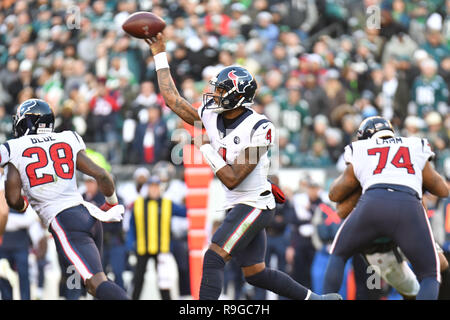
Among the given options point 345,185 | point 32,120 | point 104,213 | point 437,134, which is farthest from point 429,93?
point 32,120

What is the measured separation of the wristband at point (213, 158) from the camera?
6.23m

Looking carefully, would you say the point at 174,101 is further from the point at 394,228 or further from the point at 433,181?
the point at 433,181

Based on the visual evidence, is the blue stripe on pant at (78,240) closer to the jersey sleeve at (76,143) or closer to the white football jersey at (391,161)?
the jersey sleeve at (76,143)

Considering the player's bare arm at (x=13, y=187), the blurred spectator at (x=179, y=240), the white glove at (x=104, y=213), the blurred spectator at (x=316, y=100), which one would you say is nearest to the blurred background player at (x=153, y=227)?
the blurred spectator at (x=179, y=240)

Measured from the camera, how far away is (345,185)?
677 cm

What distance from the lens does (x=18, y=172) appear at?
6375mm

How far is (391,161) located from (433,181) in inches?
14.6

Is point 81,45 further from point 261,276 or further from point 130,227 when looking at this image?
point 261,276

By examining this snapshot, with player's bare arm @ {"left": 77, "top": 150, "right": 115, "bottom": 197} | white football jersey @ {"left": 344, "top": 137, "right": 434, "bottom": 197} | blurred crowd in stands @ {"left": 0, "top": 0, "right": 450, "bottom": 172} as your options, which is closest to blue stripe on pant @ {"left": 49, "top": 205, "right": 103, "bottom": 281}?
player's bare arm @ {"left": 77, "top": 150, "right": 115, "bottom": 197}

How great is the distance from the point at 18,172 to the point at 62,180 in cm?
32

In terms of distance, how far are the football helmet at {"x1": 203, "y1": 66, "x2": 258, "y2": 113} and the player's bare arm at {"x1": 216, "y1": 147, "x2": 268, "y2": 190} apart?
1.25 ft

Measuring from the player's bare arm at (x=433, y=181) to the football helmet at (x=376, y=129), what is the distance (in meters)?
0.38
